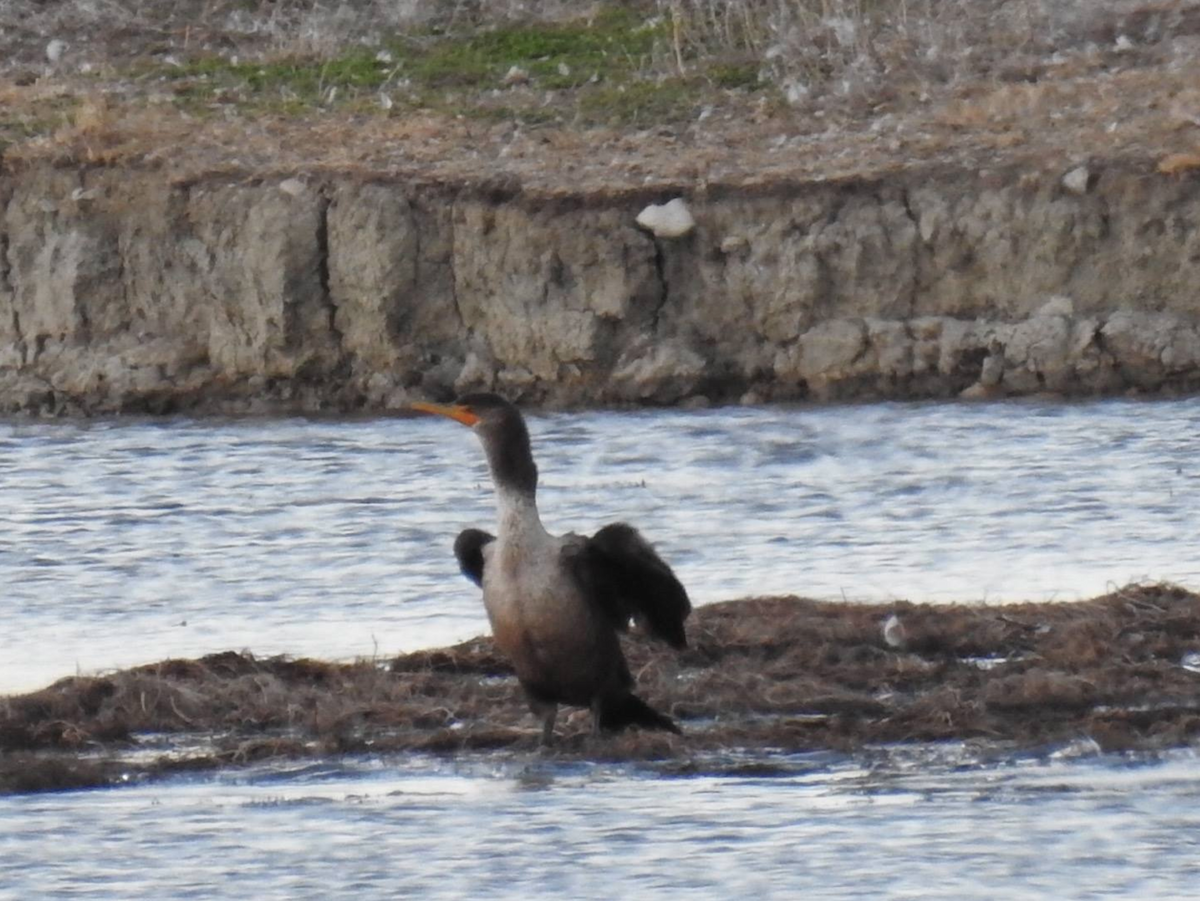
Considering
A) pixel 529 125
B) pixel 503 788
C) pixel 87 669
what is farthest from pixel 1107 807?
pixel 529 125

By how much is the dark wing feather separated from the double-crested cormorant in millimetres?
147

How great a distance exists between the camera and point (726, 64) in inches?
767

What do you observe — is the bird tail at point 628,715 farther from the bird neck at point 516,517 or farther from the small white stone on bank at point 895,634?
the small white stone on bank at point 895,634

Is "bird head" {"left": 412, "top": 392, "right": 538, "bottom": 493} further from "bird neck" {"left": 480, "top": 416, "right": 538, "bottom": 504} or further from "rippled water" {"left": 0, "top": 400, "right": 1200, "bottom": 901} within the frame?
"rippled water" {"left": 0, "top": 400, "right": 1200, "bottom": 901}

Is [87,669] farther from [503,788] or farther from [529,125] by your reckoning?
[529,125]

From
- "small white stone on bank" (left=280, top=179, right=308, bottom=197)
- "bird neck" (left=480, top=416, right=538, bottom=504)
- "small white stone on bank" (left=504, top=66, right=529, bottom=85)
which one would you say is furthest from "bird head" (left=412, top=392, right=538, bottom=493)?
"small white stone on bank" (left=504, top=66, right=529, bottom=85)

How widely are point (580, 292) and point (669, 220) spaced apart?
2.32 ft

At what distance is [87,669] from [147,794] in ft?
6.24

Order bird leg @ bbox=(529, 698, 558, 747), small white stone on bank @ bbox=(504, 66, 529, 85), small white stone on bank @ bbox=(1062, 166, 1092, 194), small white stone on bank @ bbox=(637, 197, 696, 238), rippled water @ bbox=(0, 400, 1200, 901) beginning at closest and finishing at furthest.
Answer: rippled water @ bbox=(0, 400, 1200, 901) < bird leg @ bbox=(529, 698, 558, 747) < small white stone on bank @ bbox=(1062, 166, 1092, 194) < small white stone on bank @ bbox=(637, 197, 696, 238) < small white stone on bank @ bbox=(504, 66, 529, 85)

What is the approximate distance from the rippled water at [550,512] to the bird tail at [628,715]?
1.47 m

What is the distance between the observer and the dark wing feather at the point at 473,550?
8258 millimetres

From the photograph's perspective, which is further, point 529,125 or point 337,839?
point 529,125

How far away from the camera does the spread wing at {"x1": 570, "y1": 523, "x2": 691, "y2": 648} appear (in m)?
7.76

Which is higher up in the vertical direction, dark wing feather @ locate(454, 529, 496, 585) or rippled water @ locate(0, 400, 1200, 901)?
dark wing feather @ locate(454, 529, 496, 585)
